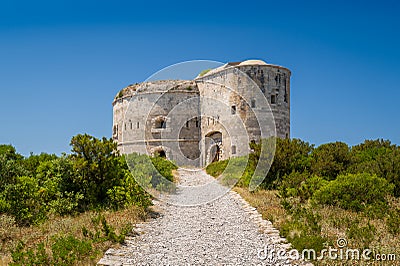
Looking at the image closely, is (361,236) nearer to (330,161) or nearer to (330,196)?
(330,196)

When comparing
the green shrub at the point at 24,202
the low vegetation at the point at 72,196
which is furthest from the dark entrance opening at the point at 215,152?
the green shrub at the point at 24,202

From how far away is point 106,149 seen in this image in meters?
10.1

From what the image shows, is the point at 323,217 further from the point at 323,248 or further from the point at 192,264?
the point at 192,264

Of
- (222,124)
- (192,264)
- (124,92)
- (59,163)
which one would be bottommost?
(192,264)

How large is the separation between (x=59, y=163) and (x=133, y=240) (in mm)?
3958

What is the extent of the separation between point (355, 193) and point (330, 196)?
0.66 meters

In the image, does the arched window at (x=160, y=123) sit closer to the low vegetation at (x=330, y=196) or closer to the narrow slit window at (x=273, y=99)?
the narrow slit window at (x=273, y=99)

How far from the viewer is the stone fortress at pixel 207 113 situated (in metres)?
27.2

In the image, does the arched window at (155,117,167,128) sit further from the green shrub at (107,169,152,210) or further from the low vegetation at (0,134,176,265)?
the green shrub at (107,169,152,210)

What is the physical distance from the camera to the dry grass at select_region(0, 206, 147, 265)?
24.0 ft

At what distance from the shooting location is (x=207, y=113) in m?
29.8

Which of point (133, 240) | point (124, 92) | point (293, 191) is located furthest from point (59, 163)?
point (124, 92)

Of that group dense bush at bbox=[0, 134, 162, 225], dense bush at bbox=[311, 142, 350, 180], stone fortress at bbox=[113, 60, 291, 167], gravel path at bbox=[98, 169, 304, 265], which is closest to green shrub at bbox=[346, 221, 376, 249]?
gravel path at bbox=[98, 169, 304, 265]

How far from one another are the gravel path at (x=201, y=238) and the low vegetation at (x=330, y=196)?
1.38ft
